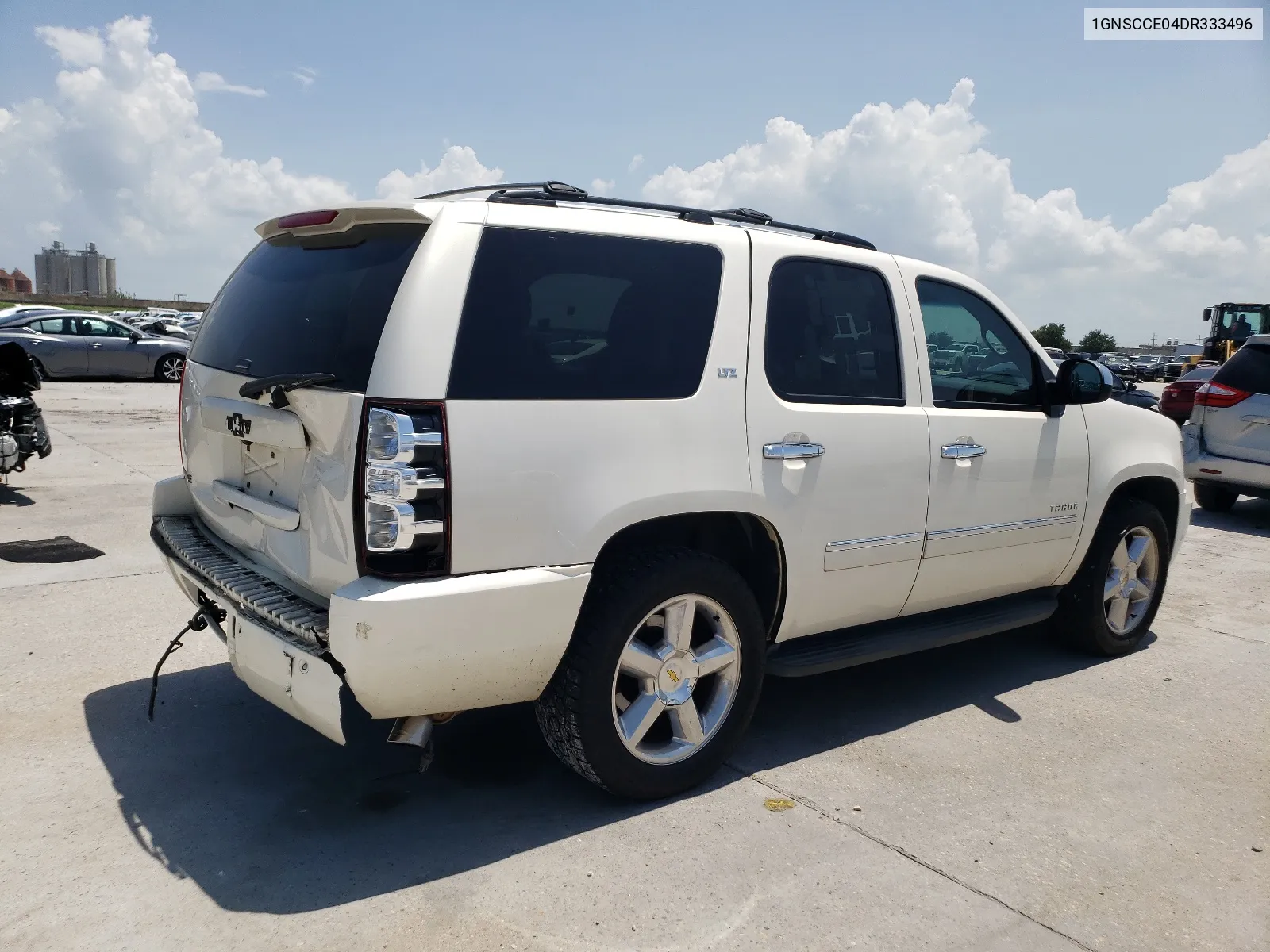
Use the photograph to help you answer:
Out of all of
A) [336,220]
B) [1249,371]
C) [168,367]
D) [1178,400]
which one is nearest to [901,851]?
[336,220]

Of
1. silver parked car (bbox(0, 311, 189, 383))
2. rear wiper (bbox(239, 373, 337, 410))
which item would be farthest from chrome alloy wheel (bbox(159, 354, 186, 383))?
rear wiper (bbox(239, 373, 337, 410))

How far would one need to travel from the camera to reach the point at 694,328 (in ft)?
11.3

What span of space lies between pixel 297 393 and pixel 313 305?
376 mm

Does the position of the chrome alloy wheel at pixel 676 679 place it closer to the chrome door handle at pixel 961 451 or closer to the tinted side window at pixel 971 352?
→ the chrome door handle at pixel 961 451

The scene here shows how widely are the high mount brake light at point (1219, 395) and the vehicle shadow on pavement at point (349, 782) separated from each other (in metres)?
6.21

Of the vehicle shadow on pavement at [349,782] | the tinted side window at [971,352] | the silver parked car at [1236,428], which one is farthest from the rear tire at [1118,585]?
the silver parked car at [1236,428]

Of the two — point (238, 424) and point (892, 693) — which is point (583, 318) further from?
point (892, 693)

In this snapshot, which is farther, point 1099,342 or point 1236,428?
point 1099,342

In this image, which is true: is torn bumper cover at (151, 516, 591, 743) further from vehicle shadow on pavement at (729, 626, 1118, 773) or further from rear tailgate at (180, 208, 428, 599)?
vehicle shadow on pavement at (729, 626, 1118, 773)

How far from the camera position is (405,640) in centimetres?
277

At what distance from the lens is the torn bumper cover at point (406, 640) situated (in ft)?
9.07

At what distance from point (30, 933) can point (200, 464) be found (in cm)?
172

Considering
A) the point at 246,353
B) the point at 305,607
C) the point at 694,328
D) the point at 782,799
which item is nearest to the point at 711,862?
the point at 782,799

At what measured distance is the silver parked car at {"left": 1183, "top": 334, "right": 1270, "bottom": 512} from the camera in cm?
919
